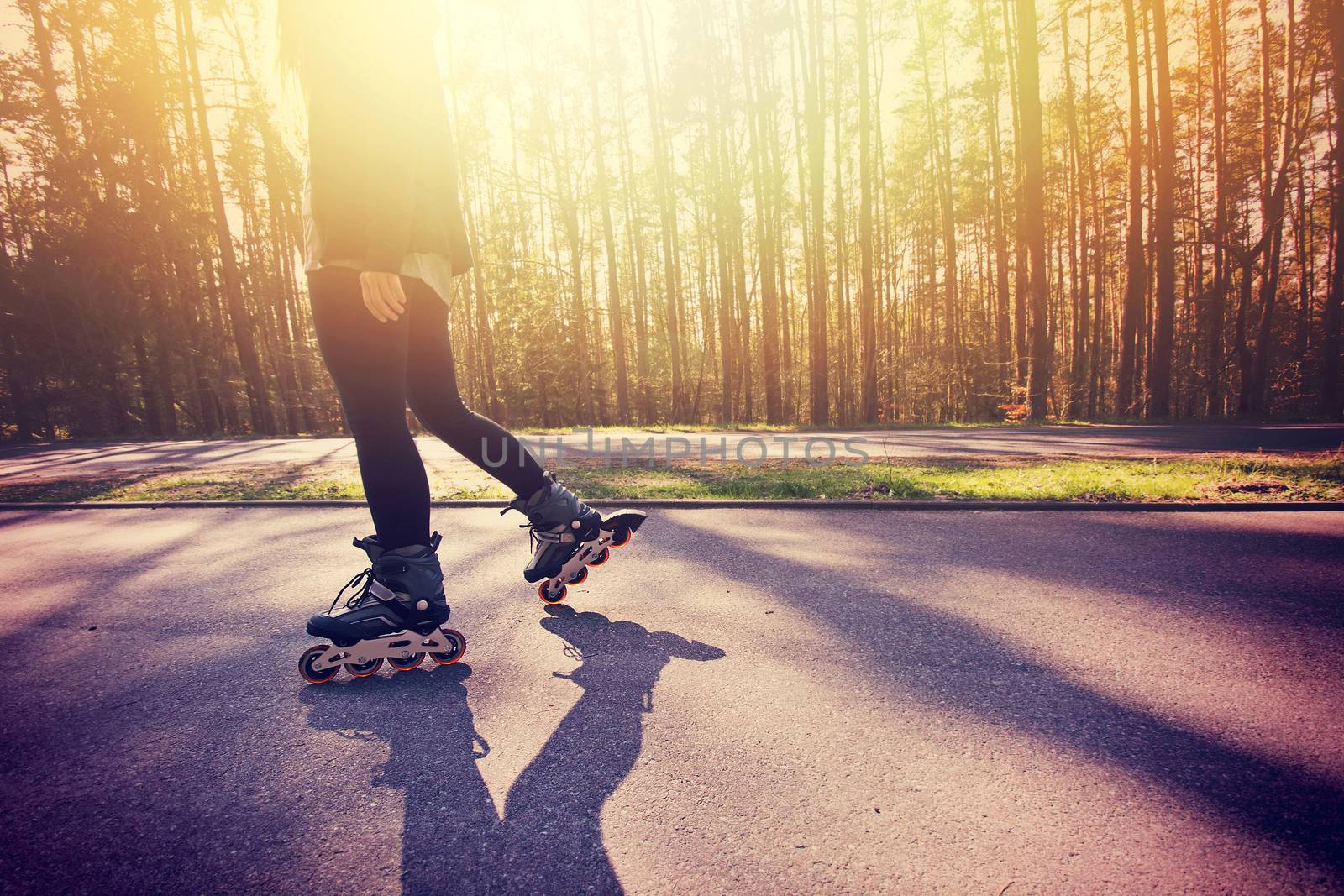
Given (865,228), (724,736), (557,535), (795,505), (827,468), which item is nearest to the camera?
(724,736)

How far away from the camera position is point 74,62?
55.2ft

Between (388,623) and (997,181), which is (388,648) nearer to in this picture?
(388,623)

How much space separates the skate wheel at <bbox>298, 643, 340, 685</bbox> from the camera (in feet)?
5.95

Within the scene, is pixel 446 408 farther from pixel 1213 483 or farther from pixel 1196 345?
pixel 1196 345

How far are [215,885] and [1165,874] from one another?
5.70ft

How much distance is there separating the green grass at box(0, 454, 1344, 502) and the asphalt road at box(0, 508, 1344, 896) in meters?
1.45

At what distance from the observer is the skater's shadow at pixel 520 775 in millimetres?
1053

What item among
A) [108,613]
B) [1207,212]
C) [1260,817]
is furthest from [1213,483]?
[1207,212]

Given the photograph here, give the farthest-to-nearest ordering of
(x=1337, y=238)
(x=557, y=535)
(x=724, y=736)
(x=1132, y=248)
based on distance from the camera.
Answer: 1. (x=1337, y=238)
2. (x=1132, y=248)
3. (x=557, y=535)
4. (x=724, y=736)

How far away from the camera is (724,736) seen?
4.79 ft

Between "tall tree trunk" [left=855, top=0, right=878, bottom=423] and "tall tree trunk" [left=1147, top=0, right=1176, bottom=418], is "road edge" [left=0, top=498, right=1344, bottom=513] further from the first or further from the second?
"tall tree trunk" [left=855, top=0, right=878, bottom=423]

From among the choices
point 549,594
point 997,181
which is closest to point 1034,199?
point 997,181

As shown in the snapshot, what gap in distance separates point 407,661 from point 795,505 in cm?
303

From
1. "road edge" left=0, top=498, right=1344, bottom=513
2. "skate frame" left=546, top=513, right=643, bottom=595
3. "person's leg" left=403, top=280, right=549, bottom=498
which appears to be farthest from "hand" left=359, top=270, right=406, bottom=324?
"road edge" left=0, top=498, right=1344, bottom=513
